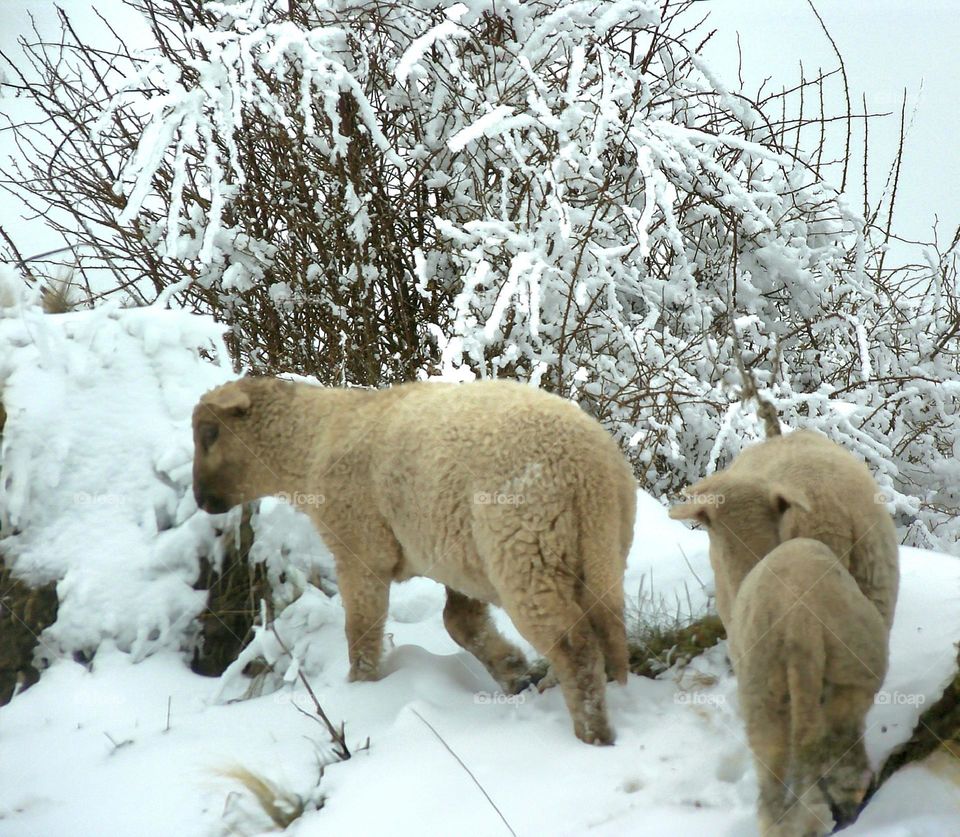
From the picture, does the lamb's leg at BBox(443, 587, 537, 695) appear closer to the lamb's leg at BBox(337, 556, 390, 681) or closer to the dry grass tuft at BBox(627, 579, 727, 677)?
the lamb's leg at BBox(337, 556, 390, 681)

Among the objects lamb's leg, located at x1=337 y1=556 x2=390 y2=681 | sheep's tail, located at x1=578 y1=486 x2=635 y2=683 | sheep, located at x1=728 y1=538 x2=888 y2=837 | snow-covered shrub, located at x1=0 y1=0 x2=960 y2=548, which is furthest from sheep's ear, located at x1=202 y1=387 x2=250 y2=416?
sheep, located at x1=728 y1=538 x2=888 y2=837

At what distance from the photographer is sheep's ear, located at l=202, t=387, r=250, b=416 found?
402 cm

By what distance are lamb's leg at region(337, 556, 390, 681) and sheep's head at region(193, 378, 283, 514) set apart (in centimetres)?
67

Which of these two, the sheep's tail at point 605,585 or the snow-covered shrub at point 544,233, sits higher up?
the snow-covered shrub at point 544,233

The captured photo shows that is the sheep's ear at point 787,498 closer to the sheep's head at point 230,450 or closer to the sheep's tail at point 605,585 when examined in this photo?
the sheep's tail at point 605,585

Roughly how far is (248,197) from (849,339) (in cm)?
440

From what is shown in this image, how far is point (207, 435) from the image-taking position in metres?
4.06

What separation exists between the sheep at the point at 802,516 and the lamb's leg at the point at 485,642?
4.11 ft

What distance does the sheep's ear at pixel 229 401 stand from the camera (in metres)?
4.02

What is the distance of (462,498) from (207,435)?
1.45m

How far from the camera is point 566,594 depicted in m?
3.05

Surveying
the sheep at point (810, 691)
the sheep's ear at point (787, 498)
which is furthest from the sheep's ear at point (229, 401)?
the sheep at point (810, 691)

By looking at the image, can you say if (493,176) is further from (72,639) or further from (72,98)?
(72,639)

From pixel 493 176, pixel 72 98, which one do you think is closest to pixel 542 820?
pixel 493 176
